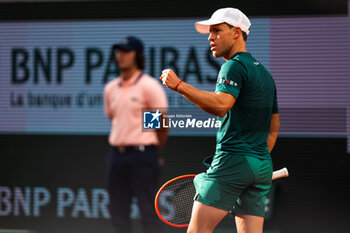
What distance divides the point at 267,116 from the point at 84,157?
376 centimetres

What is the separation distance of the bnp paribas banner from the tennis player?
10.2 feet

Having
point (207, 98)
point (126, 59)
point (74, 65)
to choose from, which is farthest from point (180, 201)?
point (74, 65)

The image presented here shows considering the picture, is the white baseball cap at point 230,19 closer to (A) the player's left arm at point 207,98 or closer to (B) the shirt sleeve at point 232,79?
(B) the shirt sleeve at point 232,79

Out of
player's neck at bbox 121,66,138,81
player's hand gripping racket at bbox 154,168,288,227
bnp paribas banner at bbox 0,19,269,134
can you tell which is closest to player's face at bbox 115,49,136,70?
player's neck at bbox 121,66,138,81

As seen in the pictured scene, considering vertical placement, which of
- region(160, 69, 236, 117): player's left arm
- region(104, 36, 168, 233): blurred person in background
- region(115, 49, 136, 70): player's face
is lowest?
region(104, 36, 168, 233): blurred person in background

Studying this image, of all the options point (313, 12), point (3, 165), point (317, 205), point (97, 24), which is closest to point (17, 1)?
point (97, 24)

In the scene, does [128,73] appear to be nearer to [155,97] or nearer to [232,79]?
[155,97]

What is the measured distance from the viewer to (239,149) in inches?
123

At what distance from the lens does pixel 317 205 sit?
611cm

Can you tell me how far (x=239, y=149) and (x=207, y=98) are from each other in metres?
0.44

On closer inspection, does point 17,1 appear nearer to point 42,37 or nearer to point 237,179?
point 42,37

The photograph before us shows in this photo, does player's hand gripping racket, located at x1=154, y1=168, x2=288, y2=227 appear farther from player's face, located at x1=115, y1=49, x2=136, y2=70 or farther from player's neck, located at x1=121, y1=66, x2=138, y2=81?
player's face, located at x1=115, y1=49, x2=136, y2=70

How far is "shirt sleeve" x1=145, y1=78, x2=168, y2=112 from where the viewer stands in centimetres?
568

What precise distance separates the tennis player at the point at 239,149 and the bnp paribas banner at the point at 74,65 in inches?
122
